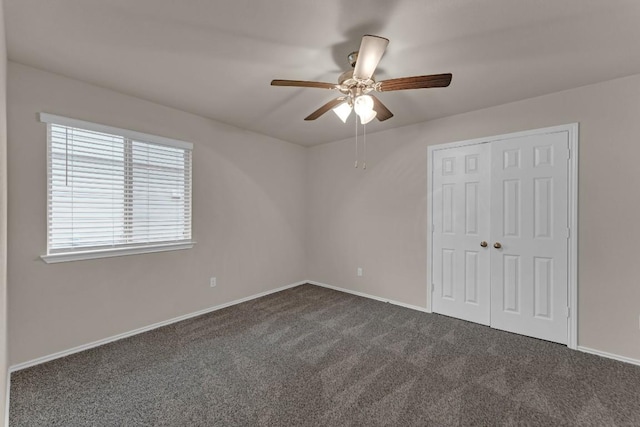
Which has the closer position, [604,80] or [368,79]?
[368,79]

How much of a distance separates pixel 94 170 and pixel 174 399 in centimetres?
213

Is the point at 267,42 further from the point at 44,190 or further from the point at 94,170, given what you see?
the point at 44,190

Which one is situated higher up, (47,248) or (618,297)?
(47,248)

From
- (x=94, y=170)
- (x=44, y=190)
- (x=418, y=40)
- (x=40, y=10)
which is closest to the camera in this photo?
(x=40, y=10)

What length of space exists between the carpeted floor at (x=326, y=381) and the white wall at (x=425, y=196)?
1.85ft

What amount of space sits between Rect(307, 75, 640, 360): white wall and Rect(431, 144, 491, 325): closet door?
0.18 metres

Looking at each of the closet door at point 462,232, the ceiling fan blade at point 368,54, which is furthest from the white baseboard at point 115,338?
the ceiling fan blade at point 368,54

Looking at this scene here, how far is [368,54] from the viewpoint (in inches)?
67.6

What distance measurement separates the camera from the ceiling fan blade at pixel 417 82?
5.87 ft

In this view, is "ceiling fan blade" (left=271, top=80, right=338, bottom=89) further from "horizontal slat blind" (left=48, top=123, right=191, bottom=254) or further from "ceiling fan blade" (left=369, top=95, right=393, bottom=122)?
"horizontal slat blind" (left=48, top=123, right=191, bottom=254)

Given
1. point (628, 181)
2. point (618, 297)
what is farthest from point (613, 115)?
point (618, 297)

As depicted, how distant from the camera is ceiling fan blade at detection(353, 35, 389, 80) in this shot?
1.61 metres

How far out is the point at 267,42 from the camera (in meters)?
1.96

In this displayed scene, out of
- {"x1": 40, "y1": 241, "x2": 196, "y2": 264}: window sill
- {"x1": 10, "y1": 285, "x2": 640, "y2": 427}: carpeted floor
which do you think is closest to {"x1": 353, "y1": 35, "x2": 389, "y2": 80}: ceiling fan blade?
{"x1": 10, "y1": 285, "x2": 640, "y2": 427}: carpeted floor
